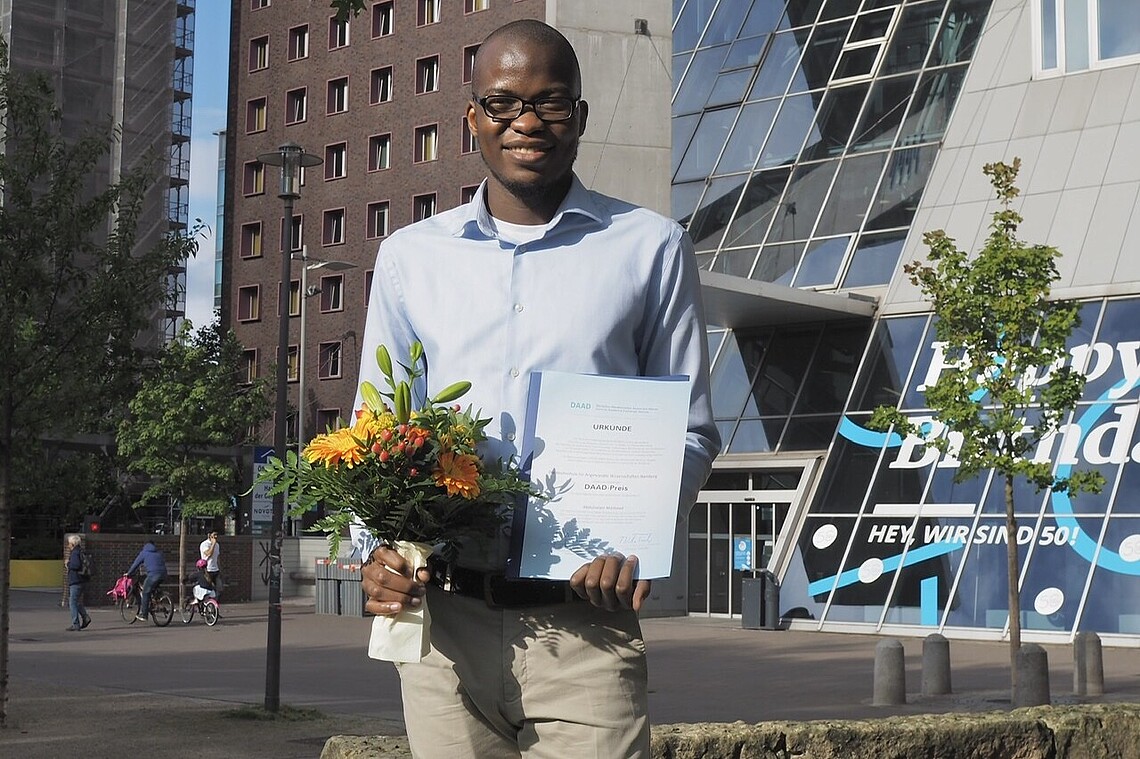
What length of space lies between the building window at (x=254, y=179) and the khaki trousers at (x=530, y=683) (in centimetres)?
5874

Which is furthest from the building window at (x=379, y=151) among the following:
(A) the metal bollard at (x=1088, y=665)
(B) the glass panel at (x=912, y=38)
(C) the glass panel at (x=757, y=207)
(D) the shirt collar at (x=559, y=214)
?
(D) the shirt collar at (x=559, y=214)

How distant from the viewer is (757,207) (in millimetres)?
33344

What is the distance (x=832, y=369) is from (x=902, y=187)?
3.94m

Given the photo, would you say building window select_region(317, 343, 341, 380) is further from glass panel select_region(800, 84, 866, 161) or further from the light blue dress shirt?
the light blue dress shirt

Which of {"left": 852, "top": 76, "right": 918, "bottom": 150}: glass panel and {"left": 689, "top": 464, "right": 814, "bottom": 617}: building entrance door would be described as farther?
{"left": 852, "top": 76, "right": 918, "bottom": 150}: glass panel

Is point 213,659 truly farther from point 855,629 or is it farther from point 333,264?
point 333,264

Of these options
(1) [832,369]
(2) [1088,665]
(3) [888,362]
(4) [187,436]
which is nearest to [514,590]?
(2) [1088,665]

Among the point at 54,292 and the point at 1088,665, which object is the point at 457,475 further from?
the point at 1088,665

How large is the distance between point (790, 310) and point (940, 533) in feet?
19.3

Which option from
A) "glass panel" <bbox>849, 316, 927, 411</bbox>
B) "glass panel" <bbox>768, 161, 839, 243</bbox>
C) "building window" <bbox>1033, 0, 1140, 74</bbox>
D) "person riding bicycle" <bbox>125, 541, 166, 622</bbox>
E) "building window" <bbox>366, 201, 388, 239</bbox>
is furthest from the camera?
"building window" <bbox>366, 201, 388, 239</bbox>

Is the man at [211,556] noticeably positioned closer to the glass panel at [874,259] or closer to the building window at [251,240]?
the glass panel at [874,259]

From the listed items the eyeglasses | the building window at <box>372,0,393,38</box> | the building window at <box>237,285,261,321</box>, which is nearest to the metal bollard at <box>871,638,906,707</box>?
the eyeglasses

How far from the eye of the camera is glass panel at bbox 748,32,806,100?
34.7 meters

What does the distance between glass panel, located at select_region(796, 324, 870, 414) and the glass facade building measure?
51 mm
